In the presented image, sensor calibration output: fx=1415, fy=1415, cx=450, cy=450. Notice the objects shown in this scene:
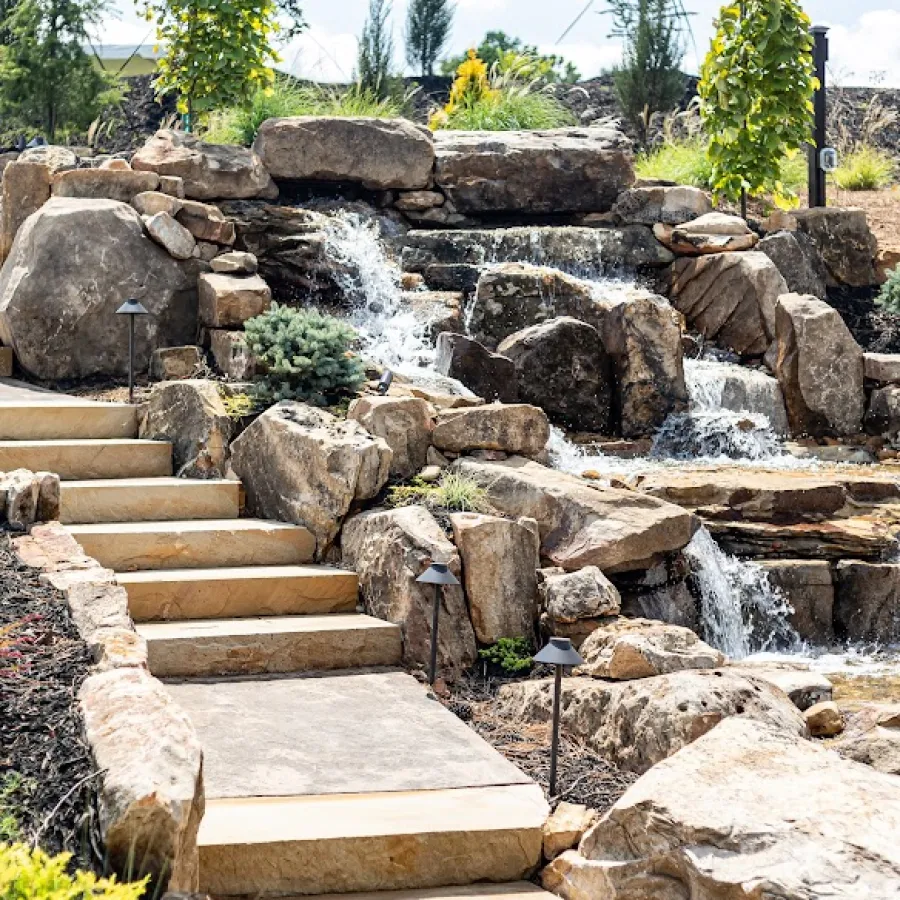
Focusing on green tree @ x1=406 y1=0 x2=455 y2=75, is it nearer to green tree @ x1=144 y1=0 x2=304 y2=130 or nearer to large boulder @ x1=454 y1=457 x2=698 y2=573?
green tree @ x1=144 y1=0 x2=304 y2=130

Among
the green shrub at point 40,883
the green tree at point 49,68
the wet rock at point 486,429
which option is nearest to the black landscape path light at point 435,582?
the wet rock at point 486,429

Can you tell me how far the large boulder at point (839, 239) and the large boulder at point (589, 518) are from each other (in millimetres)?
6893

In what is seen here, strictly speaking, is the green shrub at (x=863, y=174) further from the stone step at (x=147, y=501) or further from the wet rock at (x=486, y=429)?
the stone step at (x=147, y=501)

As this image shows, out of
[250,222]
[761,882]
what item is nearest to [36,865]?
[761,882]

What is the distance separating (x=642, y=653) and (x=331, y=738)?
134 centimetres

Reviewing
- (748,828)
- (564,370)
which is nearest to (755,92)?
(564,370)

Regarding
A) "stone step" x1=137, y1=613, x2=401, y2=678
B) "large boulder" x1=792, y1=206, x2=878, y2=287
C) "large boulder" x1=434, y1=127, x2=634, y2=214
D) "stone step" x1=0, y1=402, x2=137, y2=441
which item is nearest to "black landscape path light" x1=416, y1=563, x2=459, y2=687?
"stone step" x1=137, y1=613, x2=401, y2=678

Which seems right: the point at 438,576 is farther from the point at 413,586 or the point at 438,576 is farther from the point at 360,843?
the point at 360,843

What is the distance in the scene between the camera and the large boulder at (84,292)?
9719 millimetres

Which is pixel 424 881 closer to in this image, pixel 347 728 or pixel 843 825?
pixel 347 728

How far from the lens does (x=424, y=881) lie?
185 inches

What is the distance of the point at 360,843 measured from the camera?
4645mm

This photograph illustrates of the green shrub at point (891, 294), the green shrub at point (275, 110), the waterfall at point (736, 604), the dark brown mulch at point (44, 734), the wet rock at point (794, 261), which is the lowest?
the waterfall at point (736, 604)

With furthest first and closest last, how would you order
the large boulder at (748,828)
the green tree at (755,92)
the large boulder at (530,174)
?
the green tree at (755,92) < the large boulder at (530,174) < the large boulder at (748,828)
